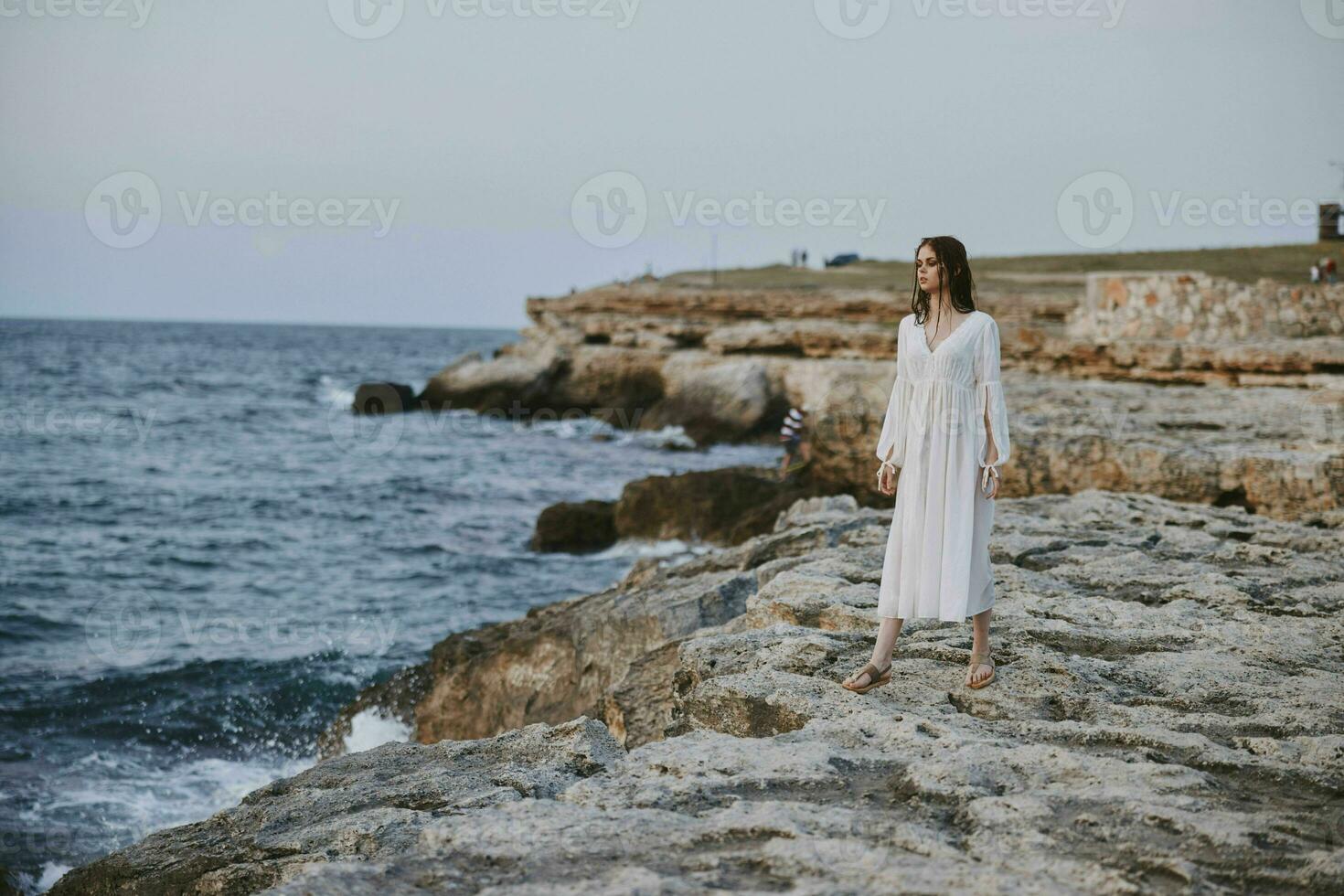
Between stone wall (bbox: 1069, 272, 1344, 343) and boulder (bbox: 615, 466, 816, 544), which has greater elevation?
stone wall (bbox: 1069, 272, 1344, 343)

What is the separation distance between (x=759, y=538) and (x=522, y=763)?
491cm

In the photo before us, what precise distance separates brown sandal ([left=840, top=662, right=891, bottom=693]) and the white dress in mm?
253

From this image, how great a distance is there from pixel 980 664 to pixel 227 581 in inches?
556

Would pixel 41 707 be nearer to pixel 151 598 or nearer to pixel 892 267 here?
pixel 151 598

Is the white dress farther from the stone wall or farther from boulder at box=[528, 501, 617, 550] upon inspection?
the stone wall

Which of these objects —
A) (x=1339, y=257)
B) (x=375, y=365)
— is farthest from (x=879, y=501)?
(x=375, y=365)

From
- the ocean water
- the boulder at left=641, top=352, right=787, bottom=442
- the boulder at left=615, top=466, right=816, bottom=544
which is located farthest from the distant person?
the boulder at left=641, top=352, right=787, bottom=442

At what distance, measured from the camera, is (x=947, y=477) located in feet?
15.9

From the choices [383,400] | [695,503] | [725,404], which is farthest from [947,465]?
[383,400]

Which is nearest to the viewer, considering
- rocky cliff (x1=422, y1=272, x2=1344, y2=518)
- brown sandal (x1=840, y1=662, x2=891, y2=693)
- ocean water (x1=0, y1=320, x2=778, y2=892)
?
brown sandal (x1=840, y1=662, x2=891, y2=693)

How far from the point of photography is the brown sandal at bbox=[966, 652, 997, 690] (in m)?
4.81

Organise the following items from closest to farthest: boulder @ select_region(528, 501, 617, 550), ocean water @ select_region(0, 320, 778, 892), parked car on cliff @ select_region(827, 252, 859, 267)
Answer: ocean water @ select_region(0, 320, 778, 892) → boulder @ select_region(528, 501, 617, 550) → parked car on cliff @ select_region(827, 252, 859, 267)

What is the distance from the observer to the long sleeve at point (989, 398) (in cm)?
483

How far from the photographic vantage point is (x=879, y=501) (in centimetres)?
1591
